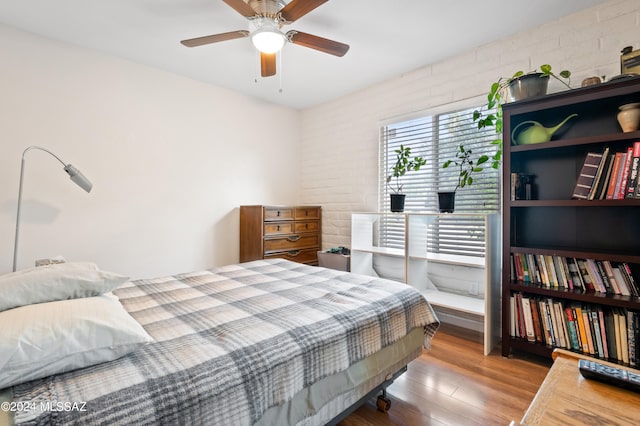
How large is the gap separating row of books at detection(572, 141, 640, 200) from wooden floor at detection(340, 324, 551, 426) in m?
1.19

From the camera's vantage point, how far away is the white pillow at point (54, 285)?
3.15ft

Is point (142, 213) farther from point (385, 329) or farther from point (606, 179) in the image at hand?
point (606, 179)

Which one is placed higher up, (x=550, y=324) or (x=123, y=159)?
(x=123, y=159)

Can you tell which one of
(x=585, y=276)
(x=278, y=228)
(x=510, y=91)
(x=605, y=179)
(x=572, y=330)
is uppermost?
(x=510, y=91)

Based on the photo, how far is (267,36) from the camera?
180 centimetres

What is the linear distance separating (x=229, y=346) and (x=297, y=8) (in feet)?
5.90

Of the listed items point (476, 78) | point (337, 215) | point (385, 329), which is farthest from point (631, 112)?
point (337, 215)

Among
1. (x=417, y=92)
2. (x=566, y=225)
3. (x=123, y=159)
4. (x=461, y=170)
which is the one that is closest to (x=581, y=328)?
(x=566, y=225)

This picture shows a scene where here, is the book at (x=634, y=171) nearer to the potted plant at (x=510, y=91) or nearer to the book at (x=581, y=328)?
the potted plant at (x=510, y=91)

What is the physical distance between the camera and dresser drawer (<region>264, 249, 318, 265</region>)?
3311 mm

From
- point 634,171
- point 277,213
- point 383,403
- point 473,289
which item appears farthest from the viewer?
point 277,213

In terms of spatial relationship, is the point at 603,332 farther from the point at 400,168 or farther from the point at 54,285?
the point at 54,285

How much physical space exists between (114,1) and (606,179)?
3.36 meters

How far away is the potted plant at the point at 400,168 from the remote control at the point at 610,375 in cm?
204
